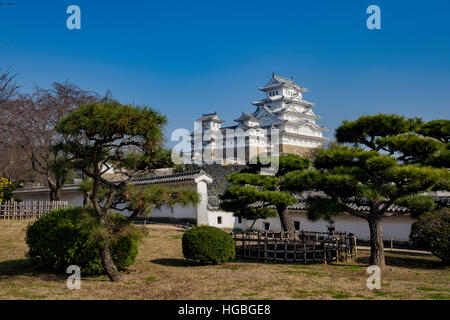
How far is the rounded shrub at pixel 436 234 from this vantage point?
12.6m

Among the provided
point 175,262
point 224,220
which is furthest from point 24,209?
point 175,262

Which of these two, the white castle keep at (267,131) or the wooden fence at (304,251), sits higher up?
the white castle keep at (267,131)

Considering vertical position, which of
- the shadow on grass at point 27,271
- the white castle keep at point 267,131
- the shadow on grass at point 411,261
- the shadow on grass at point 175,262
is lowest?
the shadow on grass at point 411,261

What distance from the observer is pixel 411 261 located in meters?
14.1

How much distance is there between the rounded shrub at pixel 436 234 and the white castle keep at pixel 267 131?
40.0 metres

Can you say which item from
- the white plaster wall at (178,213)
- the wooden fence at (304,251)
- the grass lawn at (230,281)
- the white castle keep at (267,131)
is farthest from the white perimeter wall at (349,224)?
the white castle keep at (267,131)

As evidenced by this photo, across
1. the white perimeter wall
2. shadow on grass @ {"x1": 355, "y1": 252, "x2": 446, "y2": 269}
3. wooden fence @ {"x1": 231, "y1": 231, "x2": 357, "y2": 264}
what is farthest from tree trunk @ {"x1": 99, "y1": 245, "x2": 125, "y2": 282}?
the white perimeter wall

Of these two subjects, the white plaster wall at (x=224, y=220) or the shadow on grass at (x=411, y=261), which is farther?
the white plaster wall at (x=224, y=220)

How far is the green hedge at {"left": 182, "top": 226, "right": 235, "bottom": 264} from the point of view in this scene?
12.0 metres

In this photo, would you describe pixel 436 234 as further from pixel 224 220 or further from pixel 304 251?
pixel 224 220

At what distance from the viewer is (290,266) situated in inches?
500
